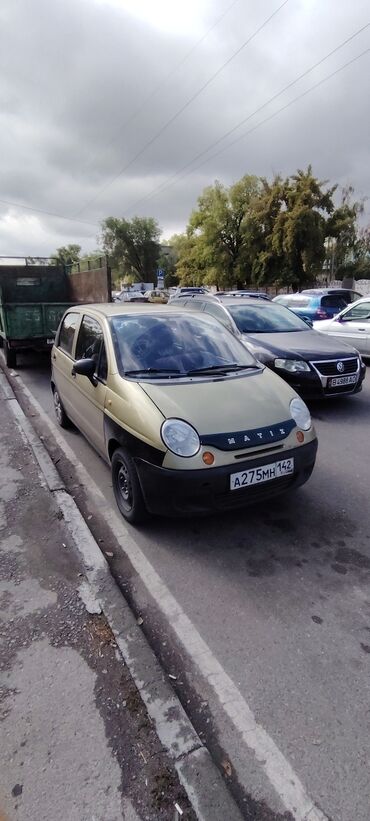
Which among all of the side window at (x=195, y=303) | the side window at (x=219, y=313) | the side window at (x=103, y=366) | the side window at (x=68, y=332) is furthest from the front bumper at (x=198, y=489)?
the side window at (x=195, y=303)

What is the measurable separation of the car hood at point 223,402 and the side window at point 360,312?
6.85 m

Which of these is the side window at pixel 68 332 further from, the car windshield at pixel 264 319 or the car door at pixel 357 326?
the car door at pixel 357 326

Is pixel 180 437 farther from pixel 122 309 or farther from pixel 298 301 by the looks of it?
pixel 298 301

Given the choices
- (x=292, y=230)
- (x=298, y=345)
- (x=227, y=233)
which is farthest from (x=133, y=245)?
(x=298, y=345)

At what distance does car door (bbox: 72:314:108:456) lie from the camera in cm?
378

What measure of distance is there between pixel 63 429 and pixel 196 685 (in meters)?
4.12

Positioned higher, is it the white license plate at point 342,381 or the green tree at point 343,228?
the green tree at point 343,228

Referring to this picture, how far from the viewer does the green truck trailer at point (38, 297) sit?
353 inches

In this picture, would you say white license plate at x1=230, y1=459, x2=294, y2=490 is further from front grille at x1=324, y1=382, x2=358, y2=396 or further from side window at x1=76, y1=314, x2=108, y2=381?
front grille at x1=324, y1=382, x2=358, y2=396

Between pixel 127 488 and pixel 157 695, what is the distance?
1536 millimetres

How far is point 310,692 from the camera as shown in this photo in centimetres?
204

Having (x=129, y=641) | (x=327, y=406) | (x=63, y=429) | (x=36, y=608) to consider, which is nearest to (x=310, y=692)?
(x=129, y=641)

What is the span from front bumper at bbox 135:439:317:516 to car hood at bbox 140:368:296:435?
0.27 metres

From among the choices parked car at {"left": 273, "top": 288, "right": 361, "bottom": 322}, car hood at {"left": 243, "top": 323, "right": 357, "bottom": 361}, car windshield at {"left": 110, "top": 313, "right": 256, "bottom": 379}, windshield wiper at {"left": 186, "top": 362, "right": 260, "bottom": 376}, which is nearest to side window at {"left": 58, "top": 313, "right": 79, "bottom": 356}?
car windshield at {"left": 110, "top": 313, "right": 256, "bottom": 379}
